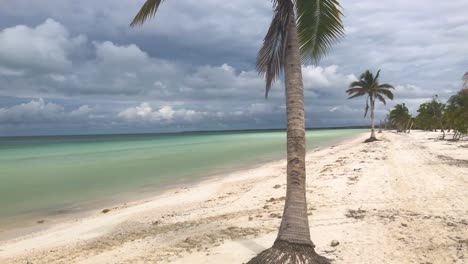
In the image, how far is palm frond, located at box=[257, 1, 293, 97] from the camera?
5164 millimetres

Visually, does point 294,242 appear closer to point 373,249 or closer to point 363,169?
point 373,249

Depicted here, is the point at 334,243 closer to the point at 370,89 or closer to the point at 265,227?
the point at 265,227

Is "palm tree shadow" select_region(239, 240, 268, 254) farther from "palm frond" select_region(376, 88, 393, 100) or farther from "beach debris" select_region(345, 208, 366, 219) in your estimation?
"palm frond" select_region(376, 88, 393, 100)

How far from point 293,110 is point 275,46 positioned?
1462 mm

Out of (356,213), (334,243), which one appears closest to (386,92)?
(356,213)

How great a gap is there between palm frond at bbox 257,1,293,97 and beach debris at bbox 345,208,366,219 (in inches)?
162

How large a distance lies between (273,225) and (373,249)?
8.05 feet

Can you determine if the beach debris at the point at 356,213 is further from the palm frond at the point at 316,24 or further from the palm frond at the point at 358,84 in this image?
the palm frond at the point at 358,84

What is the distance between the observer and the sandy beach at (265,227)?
20.0 ft

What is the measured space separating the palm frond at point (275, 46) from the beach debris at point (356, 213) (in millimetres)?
4124

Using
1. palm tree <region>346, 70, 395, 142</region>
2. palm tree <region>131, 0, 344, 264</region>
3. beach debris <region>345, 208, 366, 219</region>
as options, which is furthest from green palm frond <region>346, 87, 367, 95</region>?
palm tree <region>131, 0, 344, 264</region>

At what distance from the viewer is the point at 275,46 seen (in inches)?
228

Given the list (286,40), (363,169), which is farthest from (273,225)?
(363,169)

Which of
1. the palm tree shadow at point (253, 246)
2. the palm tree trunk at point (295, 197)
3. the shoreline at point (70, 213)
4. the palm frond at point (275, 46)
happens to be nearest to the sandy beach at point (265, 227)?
the palm tree shadow at point (253, 246)
